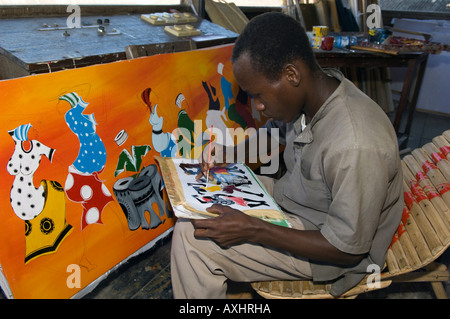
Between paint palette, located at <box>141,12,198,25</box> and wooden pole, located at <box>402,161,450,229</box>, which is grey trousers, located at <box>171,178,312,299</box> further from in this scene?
paint palette, located at <box>141,12,198,25</box>

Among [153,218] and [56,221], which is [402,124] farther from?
[56,221]

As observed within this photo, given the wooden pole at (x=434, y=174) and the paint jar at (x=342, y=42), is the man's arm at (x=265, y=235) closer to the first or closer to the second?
the wooden pole at (x=434, y=174)

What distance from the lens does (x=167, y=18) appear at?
2.62 m

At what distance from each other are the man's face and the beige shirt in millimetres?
104

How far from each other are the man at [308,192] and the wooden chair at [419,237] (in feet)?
0.20

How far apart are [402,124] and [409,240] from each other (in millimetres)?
3617

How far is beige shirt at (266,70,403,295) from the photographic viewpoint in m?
1.08

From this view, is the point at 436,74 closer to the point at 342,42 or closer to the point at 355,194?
the point at 342,42

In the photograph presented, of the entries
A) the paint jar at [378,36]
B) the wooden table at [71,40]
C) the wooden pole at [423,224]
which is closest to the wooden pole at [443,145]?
the wooden pole at [423,224]

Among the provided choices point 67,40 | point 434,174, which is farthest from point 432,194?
point 67,40

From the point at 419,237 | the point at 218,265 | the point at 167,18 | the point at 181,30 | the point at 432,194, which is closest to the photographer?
the point at 218,265

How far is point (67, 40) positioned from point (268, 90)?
48.5 inches

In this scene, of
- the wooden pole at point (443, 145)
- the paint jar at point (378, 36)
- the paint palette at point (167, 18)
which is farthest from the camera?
the paint jar at point (378, 36)

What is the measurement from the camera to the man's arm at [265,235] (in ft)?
4.01
